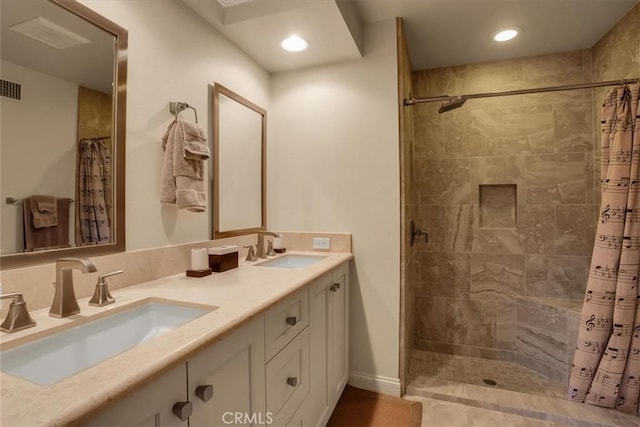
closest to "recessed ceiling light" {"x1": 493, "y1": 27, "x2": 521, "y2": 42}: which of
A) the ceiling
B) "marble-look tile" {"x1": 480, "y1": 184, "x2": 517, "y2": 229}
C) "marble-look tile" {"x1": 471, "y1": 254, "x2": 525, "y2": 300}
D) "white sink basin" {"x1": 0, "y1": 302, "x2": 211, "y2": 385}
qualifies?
the ceiling

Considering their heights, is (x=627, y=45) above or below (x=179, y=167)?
above

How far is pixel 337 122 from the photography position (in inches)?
82.6

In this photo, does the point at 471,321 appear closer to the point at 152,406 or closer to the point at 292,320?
the point at 292,320

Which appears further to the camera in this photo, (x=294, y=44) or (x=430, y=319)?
(x=430, y=319)

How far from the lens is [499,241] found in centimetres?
253

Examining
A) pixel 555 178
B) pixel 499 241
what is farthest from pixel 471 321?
pixel 555 178

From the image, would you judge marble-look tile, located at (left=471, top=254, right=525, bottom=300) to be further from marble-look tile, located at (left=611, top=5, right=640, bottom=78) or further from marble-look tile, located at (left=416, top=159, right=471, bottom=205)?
marble-look tile, located at (left=611, top=5, right=640, bottom=78)

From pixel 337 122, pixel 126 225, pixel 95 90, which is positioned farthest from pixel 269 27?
pixel 126 225

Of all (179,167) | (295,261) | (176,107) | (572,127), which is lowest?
(295,261)

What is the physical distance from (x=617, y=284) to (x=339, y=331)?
1.65 metres

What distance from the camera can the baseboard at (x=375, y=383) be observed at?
196 cm

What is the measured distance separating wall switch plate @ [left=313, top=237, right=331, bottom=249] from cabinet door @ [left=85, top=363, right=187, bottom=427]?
145 centimetres

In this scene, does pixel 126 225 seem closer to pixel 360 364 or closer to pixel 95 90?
pixel 95 90

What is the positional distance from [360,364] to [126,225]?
1676mm
